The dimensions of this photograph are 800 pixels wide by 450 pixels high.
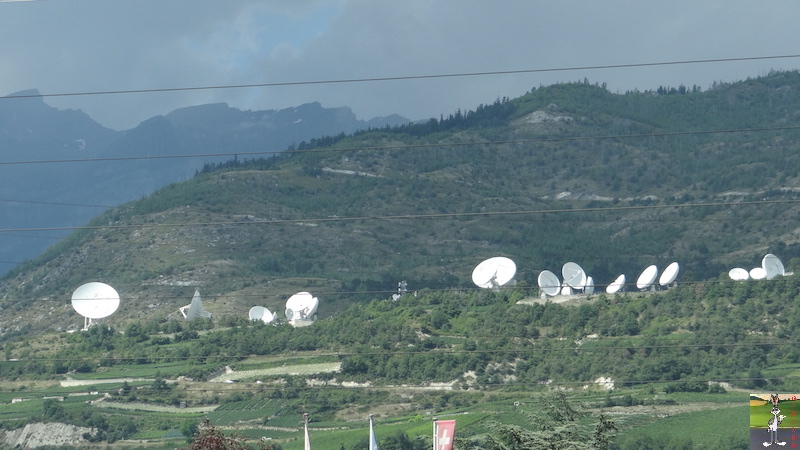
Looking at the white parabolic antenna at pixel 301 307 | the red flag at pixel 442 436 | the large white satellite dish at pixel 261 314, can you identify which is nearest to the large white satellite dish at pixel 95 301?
the large white satellite dish at pixel 261 314

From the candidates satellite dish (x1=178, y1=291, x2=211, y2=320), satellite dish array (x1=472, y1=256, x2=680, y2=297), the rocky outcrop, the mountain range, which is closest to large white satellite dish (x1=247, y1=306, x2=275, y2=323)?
satellite dish (x1=178, y1=291, x2=211, y2=320)

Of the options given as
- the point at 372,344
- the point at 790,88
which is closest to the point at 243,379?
the point at 372,344

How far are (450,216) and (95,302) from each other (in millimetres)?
30049

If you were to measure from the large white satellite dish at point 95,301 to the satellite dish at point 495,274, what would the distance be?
29376mm

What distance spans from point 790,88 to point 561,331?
98958 mm

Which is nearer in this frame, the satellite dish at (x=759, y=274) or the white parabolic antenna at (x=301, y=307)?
the satellite dish at (x=759, y=274)

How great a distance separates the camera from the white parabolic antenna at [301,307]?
99500 mm

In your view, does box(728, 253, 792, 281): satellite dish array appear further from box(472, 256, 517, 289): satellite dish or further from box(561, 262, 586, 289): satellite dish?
box(472, 256, 517, 289): satellite dish

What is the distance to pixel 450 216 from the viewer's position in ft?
321

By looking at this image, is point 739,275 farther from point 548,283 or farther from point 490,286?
point 490,286

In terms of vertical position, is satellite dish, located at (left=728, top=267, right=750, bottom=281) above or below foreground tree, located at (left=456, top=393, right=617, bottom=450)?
above

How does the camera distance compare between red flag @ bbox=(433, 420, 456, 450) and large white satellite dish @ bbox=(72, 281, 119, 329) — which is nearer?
red flag @ bbox=(433, 420, 456, 450)

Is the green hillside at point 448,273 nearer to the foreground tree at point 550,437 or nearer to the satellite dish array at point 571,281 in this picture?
the satellite dish array at point 571,281

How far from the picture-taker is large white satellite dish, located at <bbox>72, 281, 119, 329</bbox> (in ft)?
297
